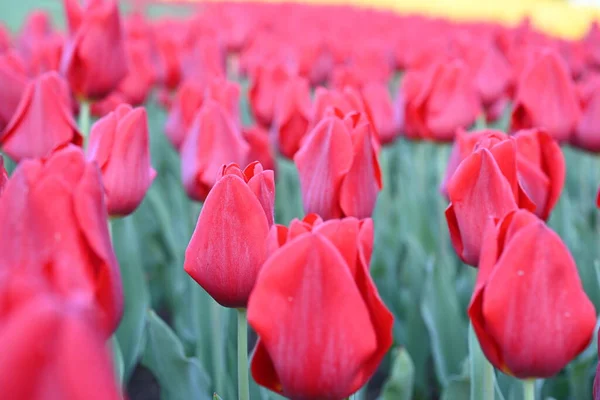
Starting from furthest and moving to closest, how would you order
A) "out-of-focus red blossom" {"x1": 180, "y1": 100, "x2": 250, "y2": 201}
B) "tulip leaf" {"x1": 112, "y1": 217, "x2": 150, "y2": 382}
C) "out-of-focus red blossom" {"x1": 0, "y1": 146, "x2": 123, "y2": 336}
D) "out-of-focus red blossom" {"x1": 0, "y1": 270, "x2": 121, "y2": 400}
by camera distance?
"tulip leaf" {"x1": 112, "y1": 217, "x2": 150, "y2": 382} < "out-of-focus red blossom" {"x1": 180, "y1": 100, "x2": 250, "y2": 201} < "out-of-focus red blossom" {"x1": 0, "y1": 146, "x2": 123, "y2": 336} < "out-of-focus red blossom" {"x1": 0, "y1": 270, "x2": 121, "y2": 400}

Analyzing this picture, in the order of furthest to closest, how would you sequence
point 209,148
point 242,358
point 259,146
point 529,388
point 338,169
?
point 259,146, point 209,148, point 338,169, point 242,358, point 529,388

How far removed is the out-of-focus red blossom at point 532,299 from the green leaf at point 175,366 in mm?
624

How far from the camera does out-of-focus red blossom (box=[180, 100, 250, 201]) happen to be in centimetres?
123

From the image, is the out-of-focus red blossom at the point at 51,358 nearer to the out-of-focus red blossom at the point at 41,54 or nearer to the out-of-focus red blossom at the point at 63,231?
the out-of-focus red blossom at the point at 63,231

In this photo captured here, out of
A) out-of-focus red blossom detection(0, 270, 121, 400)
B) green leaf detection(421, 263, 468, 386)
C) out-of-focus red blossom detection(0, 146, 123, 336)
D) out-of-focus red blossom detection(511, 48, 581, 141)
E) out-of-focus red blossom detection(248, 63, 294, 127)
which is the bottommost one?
green leaf detection(421, 263, 468, 386)

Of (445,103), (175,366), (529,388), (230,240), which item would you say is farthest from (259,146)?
(529,388)

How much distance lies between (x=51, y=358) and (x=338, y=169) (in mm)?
708

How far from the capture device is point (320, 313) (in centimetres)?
58

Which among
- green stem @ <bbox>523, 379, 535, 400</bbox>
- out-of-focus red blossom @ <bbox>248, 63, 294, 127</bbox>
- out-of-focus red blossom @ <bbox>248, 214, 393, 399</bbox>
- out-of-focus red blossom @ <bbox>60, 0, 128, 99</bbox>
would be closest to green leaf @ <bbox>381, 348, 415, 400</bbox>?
green stem @ <bbox>523, 379, 535, 400</bbox>

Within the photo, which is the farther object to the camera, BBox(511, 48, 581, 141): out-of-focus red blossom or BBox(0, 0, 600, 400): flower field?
BBox(511, 48, 581, 141): out-of-focus red blossom

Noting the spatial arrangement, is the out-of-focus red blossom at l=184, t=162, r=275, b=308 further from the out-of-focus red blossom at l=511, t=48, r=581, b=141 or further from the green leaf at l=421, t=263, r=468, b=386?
the out-of-focus red blossom at l=511, t=48, r=581, b=141

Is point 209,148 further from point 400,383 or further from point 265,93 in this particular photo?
point 265,93

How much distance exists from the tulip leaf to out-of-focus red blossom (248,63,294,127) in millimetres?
592

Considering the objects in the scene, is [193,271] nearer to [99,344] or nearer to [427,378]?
[99,344]
